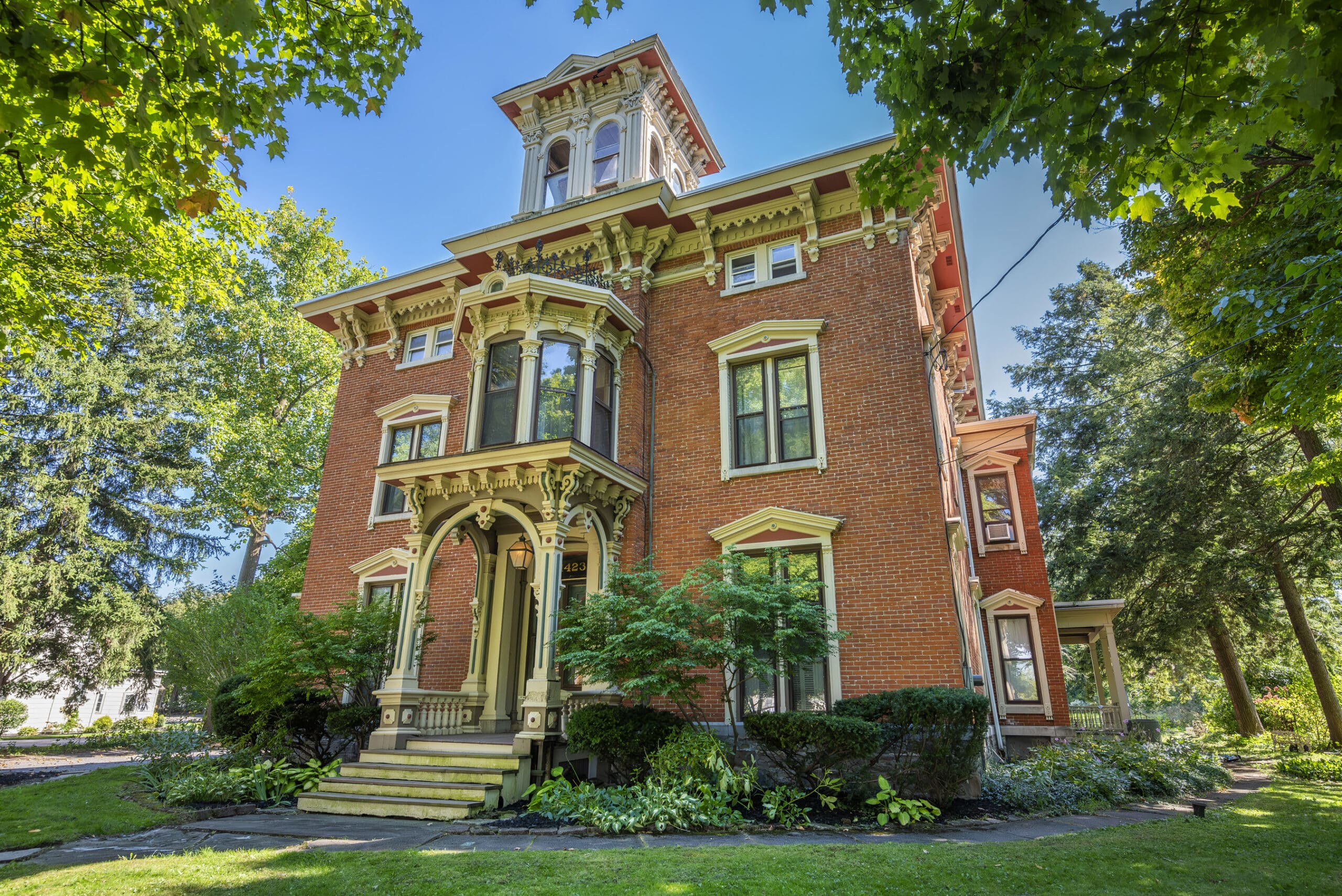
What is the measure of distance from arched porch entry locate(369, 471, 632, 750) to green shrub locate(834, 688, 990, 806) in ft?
14.2

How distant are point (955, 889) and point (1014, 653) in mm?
11723

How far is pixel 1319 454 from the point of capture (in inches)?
525

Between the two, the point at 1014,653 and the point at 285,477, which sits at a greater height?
the point at 285,477

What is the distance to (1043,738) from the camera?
14.3 meters

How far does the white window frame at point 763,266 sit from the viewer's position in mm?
12367

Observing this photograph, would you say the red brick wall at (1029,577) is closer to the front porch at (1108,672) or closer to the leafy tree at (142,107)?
the front porch at (1108,672)

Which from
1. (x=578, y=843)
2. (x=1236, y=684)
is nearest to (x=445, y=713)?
(x=578, y=843)

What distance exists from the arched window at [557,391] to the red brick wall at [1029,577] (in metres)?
9.98

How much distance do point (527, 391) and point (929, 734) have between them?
756 cm

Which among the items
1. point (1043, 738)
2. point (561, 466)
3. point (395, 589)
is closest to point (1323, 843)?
point (1043, 738)

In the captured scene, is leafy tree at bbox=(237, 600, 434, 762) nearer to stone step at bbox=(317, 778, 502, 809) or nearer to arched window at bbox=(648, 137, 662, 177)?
stone step at bbox=(317, 778, 502, 809)

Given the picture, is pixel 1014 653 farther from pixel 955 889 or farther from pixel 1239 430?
pixel 955 889

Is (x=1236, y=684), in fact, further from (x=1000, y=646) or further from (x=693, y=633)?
(x=693, y=633)

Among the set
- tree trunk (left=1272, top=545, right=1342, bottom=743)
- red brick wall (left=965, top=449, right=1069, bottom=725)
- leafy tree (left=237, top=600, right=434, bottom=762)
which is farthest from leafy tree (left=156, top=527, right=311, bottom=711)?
tree trunk (left=1272, top=545, right=1342, bottom=743)
